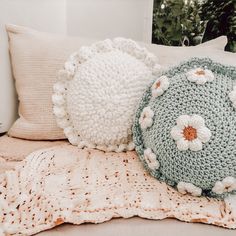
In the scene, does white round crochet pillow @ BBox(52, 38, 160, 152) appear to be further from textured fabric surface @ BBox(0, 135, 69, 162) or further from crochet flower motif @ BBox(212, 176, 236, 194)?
crochet flower motif @ BBox(212, 176, 236, 194)

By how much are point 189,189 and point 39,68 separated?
1.90 ft

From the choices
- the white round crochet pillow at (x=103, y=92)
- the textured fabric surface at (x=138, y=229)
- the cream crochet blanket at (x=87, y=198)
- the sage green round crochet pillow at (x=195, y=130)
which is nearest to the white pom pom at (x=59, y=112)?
the white round crochet pillow at (x=103, y=92)

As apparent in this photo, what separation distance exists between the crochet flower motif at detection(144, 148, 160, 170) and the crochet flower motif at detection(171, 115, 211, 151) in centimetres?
8

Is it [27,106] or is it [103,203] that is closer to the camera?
[103,203]

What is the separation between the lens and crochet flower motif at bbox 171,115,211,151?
0.71 m

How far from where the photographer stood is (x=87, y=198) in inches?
27.9

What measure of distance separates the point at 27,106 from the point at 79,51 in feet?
0.76

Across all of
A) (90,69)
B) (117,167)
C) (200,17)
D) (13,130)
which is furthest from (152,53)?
(200,17)

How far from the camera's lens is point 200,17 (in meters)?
1.65

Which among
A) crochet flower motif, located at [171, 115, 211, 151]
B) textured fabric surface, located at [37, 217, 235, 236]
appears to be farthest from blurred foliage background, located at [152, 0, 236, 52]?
textured fabric surface, located at [37, 217, 235, 236]

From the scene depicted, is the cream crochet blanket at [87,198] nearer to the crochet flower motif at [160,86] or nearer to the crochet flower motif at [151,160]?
the crochet flower motif at [151,160]

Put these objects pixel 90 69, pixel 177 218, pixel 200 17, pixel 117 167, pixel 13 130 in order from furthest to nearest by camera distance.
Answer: pixel 200 17 → pixel 13 130 → pixel 90 69 → pixel 117 167 → pixel 177 218

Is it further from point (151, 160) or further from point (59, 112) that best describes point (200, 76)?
point (59, 112)

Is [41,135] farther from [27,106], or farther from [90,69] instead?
[90,69]
